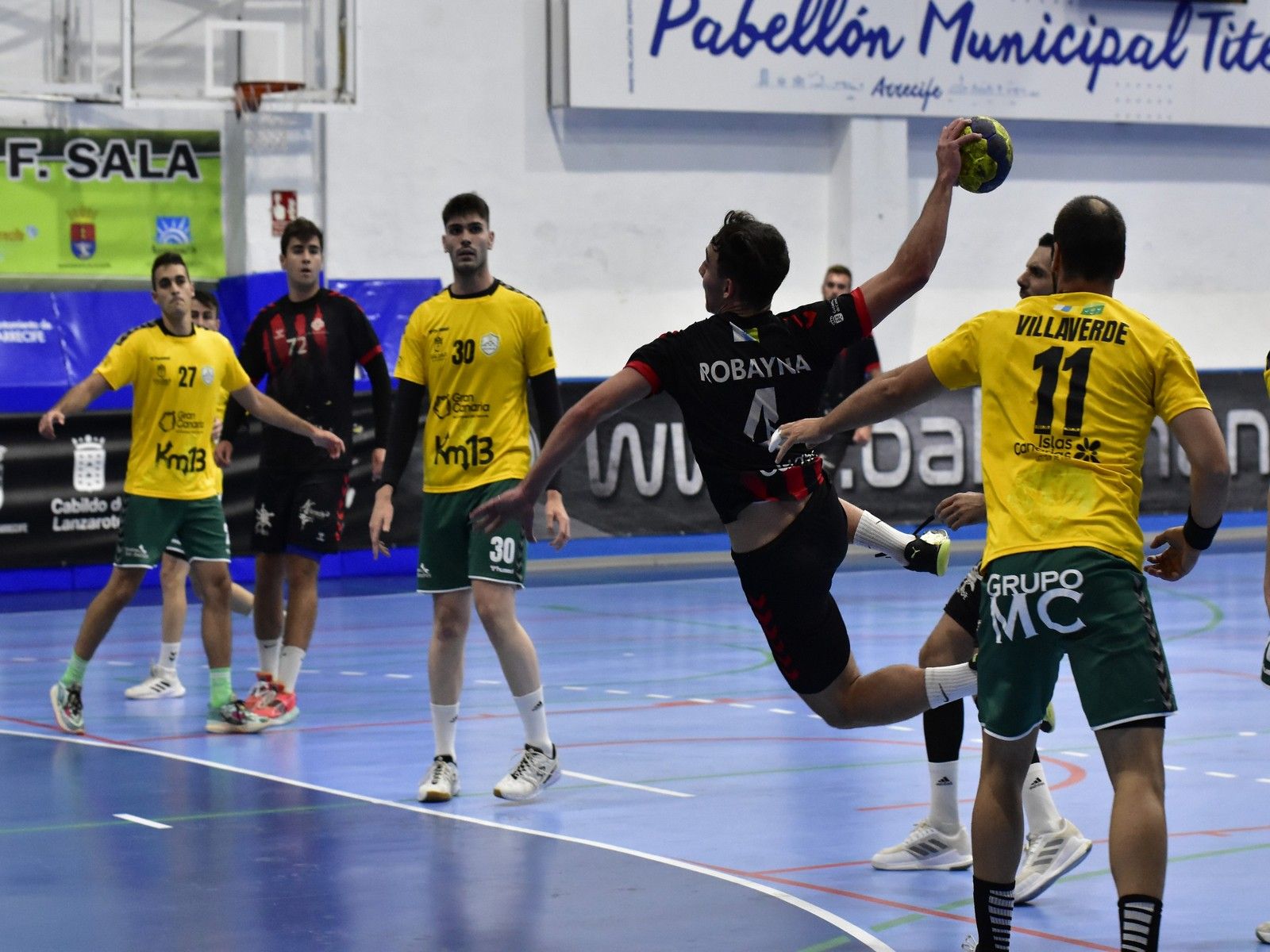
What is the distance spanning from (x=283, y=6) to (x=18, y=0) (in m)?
2.30

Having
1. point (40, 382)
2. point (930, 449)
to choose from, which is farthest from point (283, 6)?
point (930, 449)

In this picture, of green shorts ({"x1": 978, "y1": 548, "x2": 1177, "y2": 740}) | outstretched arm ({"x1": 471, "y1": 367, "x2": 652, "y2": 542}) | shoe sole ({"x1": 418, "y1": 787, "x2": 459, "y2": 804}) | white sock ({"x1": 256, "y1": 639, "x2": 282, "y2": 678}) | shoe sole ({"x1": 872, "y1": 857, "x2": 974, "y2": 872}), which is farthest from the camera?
white sock ({"x1": 256, "y1": 639, "x2": 282, "y2": 678})

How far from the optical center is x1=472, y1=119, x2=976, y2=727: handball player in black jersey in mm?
5488

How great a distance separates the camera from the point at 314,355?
9.19 m

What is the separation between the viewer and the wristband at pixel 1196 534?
440 cm

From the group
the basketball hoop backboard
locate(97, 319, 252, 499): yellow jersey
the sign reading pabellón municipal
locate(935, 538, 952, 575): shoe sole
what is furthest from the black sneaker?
the sign reading pabellón municipal

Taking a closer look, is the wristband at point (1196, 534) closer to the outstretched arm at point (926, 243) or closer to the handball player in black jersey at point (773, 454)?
the outstretched arm at point (926, 243)

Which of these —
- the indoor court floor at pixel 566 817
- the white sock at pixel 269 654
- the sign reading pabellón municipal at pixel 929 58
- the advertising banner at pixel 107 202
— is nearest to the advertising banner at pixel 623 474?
the advertising banner at pixel 107 202

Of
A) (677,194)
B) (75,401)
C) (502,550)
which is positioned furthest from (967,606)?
(677,194)

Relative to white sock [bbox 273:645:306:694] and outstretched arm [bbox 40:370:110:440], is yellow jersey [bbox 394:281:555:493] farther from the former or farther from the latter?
outstretched arm [bbox 40:370:110:440]

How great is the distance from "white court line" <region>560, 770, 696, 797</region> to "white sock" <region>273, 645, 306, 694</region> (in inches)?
75.4

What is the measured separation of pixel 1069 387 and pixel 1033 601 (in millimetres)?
484

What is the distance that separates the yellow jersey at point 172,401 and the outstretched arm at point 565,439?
409cm

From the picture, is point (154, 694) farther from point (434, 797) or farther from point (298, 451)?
point (434, 797)
